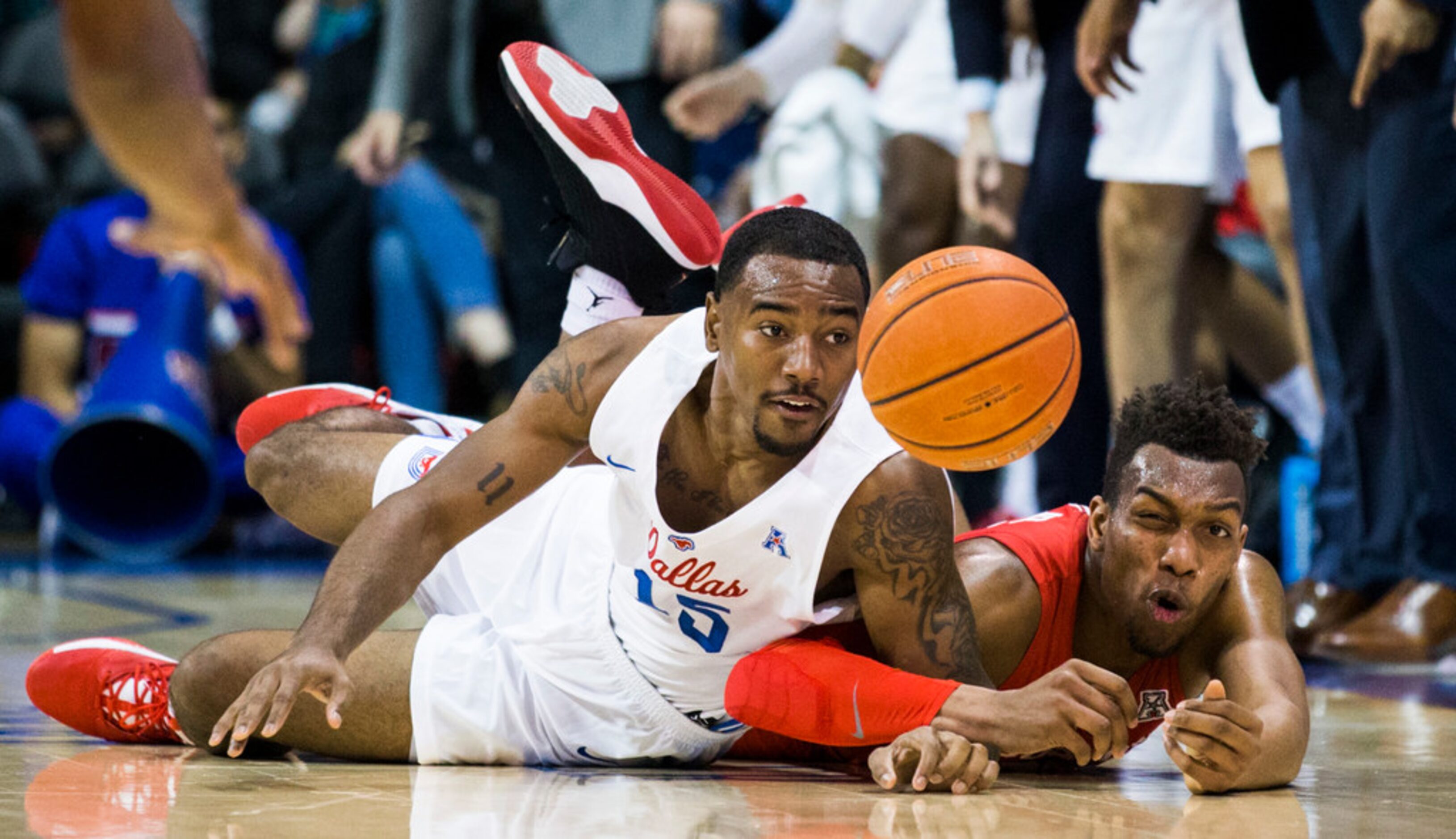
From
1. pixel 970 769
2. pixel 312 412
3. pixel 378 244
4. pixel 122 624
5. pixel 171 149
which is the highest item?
pixel 171 149

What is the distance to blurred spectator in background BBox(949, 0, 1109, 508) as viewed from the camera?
18.6 feet

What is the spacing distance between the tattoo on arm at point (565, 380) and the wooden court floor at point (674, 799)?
0.71m

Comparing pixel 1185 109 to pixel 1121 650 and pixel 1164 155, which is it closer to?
pixel 1164 155

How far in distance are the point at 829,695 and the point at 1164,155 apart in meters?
3.10

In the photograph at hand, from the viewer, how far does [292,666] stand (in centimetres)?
277

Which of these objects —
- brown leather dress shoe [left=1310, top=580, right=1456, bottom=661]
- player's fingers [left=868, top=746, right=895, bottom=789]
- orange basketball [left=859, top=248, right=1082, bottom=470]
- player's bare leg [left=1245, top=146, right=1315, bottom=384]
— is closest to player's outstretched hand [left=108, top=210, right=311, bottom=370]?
player's bare leg [left=1245, top=146, right=1315, bottom=384]

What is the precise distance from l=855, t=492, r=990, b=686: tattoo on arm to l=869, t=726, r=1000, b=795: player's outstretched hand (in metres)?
0.18

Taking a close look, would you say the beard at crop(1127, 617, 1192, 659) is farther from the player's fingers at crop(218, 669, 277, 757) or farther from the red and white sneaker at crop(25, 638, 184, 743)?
the red and white sneaker at crop(25, 638, 184, 743)

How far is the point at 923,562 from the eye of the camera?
2.91 metres

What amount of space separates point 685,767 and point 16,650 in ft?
8.64

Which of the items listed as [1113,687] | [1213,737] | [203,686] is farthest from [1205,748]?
[203,686]

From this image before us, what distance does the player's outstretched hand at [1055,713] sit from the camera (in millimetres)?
2801

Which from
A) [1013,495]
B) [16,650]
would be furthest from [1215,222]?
[16,650]

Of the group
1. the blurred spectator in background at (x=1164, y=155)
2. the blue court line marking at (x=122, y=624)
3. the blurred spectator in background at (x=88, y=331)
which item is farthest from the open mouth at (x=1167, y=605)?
the blurred spectator in background at (x=88, y=331)
